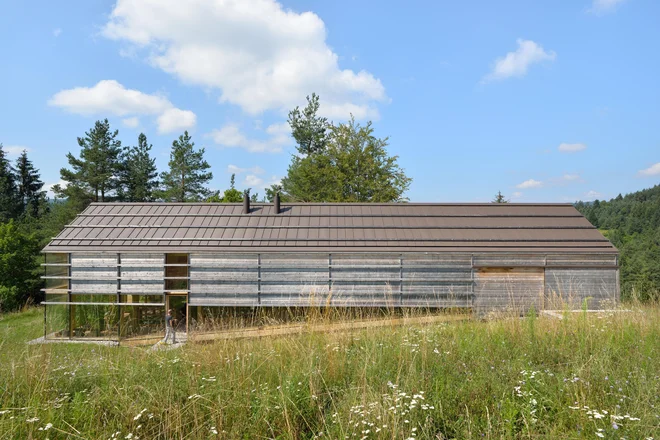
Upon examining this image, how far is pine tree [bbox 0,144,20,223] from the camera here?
40.2 m

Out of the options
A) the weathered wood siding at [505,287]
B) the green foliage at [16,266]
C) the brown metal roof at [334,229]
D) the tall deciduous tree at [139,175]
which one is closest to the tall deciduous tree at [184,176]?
the tall deciduous tree at [139,175]

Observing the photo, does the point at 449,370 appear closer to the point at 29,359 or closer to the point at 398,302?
the point at 29,359

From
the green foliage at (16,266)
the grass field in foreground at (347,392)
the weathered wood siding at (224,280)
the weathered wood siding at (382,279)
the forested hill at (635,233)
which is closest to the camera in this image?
the grass field in foreground at (347,392)

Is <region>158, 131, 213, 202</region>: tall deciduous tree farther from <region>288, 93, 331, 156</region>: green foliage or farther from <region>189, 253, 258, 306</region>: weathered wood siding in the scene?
<region>189, 253, 258, 306</region>: weathered wood siding

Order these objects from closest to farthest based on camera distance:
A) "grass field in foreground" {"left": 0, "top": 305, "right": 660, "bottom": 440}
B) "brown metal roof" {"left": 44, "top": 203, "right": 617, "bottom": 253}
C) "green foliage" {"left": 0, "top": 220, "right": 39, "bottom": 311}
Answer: "grass field in foreground" {"left": 0, "top": 305, "right": 660, "bottom": 440}
"brown metal roof" {"left": 44, "top": 203, "right": 617, "bottom": 253}
"green foliage" {"left": 0, "top": 220, "right": 39, "bottom": 311}

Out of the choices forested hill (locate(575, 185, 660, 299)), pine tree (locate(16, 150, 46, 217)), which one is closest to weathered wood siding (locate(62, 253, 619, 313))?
forested hill (locate(575, 185, 660, 299))

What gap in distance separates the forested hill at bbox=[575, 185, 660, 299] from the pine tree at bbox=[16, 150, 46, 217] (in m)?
61.3

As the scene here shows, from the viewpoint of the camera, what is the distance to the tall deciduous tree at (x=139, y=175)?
32.9 metres

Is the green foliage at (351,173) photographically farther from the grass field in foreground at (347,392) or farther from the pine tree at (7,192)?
the pine tree at (7,192)

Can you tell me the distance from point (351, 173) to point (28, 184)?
45800mm

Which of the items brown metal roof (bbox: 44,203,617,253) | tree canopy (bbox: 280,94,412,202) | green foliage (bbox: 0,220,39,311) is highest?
tree canopy (bbox: 280,94,412,202)

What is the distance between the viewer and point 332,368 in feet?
13.1

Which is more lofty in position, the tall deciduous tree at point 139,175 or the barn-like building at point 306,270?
the tall deciduous tree at point 139,175

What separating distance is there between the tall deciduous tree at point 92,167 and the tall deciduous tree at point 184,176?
170 inches
